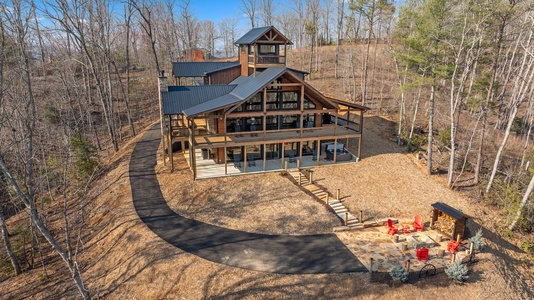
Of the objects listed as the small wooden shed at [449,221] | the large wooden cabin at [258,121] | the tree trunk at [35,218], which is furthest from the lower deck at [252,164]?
the tree trunk at [35,218]

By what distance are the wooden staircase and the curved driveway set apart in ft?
4.76

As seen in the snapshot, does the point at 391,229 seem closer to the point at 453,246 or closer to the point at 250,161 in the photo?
the point at 453,246

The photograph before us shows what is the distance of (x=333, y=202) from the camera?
64.1 feet

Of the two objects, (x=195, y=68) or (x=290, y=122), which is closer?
(x=290, y=122)

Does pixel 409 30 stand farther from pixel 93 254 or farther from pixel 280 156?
pixel 93 254

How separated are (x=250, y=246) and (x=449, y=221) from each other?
10.7m

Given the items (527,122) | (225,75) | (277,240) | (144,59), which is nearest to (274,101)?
(225,75)

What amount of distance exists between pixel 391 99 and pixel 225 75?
23033 mm

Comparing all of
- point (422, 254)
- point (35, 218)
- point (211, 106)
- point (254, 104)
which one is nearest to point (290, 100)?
point (254, 104)

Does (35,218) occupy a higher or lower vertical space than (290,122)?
lower

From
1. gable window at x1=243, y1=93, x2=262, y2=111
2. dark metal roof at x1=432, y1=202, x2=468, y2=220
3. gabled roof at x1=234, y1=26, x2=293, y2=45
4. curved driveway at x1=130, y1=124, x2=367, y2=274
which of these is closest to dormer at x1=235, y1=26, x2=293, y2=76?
gabled roof at x1=234, y1=26, x2=293, y2=45

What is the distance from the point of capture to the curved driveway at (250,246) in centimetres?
1406

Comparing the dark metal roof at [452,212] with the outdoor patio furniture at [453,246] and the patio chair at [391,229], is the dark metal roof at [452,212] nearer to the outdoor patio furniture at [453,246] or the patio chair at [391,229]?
the outdoor patio furniture at [453,246]

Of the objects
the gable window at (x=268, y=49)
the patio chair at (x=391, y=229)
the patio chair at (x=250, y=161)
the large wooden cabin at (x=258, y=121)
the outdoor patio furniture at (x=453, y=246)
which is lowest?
the outdoor patio furniture at (x=453, y=246)
